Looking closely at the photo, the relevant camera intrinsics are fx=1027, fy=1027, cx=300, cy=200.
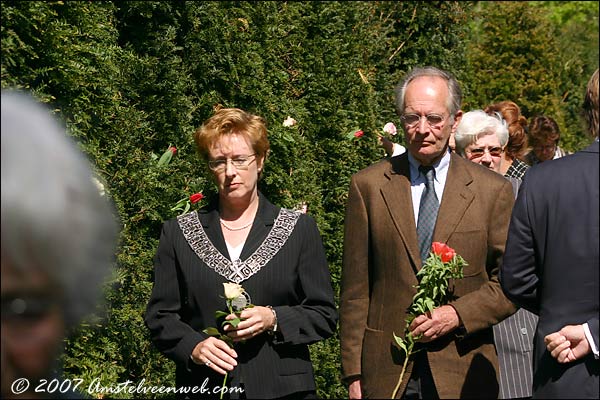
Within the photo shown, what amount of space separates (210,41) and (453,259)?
2575 millimetres

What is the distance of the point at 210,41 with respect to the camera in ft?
20.3

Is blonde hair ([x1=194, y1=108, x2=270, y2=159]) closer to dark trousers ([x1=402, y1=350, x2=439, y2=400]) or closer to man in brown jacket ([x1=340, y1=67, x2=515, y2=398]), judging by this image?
man in brown jacket ([x1=340, y1=67, x2=515, y2=398])

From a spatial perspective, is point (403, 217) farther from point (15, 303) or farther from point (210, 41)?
point (15, 303)

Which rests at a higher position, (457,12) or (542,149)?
(457,12)

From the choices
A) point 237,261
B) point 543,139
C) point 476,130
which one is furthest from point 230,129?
point 543,139

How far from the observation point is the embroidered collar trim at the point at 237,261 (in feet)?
14.7

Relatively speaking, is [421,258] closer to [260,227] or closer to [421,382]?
[421,382]

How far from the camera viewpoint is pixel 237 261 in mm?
4516

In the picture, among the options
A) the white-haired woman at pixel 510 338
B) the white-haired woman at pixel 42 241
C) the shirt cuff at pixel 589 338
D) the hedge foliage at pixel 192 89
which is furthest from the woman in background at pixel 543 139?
the white-haired woman at pixel 42 241

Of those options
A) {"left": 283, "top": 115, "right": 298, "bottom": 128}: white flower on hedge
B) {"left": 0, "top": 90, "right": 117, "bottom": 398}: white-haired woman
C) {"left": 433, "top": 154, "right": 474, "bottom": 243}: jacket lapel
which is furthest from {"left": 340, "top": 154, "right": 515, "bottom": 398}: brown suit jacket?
{"left": 0, "top": 90, "right": 117, "bottom": 398}: white-haired woman

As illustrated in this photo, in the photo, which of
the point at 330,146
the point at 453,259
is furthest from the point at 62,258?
the point at 330,146

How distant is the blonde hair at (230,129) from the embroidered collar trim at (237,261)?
13.1 inches

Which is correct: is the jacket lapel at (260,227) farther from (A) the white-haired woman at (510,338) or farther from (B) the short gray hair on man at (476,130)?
(B) the short gray hair on man at (476,130)

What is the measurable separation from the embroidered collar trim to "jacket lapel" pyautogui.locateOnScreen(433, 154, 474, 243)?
66cm
